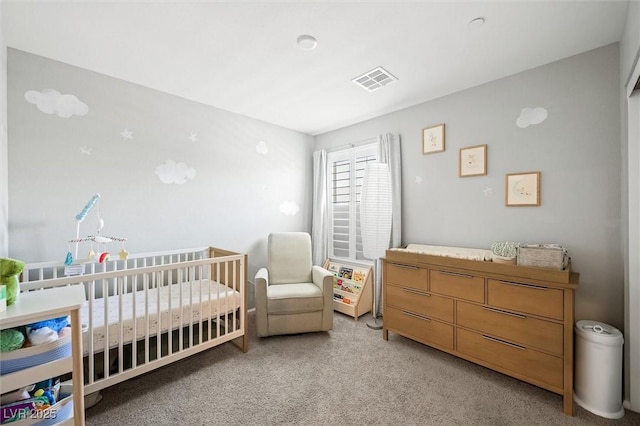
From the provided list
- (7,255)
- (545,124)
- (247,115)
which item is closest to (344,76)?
(247,115)

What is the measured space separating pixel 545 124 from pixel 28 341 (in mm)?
3542

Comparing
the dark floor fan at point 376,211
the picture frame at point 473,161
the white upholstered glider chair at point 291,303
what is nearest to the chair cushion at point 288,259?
the white upholstered glider chair at point 291,303

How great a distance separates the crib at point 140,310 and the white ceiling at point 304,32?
5.26 feet

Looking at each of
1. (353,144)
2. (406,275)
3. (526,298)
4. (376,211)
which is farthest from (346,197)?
(526,298)

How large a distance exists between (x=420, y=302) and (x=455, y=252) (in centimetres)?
57

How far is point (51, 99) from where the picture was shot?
2.11 m

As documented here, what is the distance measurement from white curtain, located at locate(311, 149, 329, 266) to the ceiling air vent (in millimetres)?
1388

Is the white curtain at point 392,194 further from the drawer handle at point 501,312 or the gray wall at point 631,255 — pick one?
the gray wall at point 631,255

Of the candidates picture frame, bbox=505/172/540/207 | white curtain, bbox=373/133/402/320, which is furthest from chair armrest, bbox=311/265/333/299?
picture frame, bbox=505/172/540/207

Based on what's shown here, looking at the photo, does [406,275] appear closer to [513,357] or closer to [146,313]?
[513,357]

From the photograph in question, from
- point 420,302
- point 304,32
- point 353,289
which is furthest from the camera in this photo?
point 353,289

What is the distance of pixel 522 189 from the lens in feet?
7.30

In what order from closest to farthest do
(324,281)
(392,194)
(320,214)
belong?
(324,281) → (392,194) → (320,214)

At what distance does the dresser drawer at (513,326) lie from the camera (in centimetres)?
172
